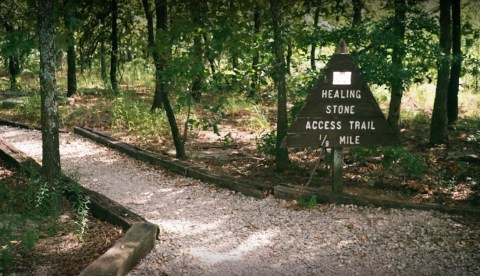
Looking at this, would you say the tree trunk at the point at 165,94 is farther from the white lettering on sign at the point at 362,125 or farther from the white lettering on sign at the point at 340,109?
the white lettering on sign at the point at 362,125

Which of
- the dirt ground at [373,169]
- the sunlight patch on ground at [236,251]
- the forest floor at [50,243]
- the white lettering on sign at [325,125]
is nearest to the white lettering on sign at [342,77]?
the white lettering on sign at [325,125]

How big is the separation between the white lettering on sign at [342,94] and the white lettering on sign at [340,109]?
0.43 feet

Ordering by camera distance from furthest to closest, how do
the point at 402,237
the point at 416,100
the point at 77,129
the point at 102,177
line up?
the point at 416,100 → the point at 77,129 → the point at 102,177 → the point at 402,237

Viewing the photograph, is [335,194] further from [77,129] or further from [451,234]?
[77,129]

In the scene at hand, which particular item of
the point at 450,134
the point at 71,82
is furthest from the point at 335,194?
the point at 71,82

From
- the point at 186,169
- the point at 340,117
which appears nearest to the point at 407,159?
the point at 340,117

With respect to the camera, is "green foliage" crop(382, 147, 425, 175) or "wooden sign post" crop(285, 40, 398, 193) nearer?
"wooden sign post" crop(285, 40, 398, 193)

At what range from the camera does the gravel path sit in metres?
4.59

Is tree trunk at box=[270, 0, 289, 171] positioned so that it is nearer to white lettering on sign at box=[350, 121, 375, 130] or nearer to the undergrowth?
white lettering on sign at box=[350, 121, 375, 130]

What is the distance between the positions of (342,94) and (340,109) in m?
0.22


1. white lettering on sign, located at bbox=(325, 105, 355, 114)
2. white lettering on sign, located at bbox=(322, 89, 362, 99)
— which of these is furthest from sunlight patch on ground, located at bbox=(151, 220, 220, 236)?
white lettering on sign, located at bbox=(322, 89, 362, 99)

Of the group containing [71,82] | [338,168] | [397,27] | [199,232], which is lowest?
[199,232]

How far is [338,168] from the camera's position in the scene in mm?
6512

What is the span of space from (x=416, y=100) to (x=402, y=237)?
47.9 ft
